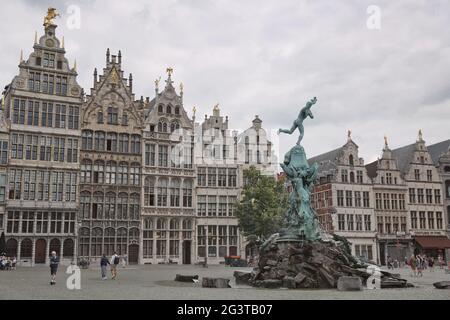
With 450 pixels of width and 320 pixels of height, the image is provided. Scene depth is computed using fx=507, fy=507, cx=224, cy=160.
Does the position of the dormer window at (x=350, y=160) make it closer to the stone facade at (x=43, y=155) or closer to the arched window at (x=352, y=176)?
the arched window at (x=352, y=176)

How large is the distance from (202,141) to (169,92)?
6722 mm

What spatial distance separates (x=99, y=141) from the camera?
52.2 m

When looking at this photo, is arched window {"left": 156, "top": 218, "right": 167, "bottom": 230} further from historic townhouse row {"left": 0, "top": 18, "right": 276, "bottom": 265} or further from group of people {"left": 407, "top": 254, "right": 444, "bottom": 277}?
group of people {"left": 407, "top": 254, "right": 444, "bottom": 277}

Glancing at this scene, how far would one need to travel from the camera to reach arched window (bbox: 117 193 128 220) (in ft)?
170

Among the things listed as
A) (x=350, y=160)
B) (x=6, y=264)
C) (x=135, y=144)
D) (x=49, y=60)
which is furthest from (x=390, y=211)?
(x=6, y=264)

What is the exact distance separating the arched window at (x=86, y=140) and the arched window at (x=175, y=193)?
9.73 metres

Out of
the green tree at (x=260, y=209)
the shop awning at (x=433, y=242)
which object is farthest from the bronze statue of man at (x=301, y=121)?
the shop awning at (x=433, y=242)

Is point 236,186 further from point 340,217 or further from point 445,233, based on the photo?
point 445,233

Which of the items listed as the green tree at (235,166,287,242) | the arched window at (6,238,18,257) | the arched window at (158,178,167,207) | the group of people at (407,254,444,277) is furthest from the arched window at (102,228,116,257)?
the group of people at (407,254,444,277)

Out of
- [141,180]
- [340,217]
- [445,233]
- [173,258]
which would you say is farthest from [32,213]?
[445,233]

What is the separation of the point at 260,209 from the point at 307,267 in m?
23.4

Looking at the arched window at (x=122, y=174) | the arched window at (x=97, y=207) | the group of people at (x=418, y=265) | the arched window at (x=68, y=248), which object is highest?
the arched window at (x=122, y=174)

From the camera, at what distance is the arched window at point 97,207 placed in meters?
50.8

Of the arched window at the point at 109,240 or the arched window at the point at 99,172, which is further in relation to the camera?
the arched window at the point at 99,172
